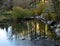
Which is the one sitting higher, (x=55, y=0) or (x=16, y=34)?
(x=55, y=0)

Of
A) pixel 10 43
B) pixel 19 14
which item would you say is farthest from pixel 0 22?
pixel 10 43

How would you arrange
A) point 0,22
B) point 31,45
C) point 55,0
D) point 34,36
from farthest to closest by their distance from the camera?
point 0,22, point 55,0, point 34,36, point 31,45

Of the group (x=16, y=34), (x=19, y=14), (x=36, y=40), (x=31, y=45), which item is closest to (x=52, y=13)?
(x=19, y=14)

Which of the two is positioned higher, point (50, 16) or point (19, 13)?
point (19, 13)

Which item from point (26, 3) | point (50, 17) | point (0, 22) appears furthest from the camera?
point (26, 3)

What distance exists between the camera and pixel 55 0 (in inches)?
698

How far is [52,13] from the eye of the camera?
18.3 m

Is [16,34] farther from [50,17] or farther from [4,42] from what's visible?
[50,17]

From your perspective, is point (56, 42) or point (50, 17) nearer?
point (56, 42)

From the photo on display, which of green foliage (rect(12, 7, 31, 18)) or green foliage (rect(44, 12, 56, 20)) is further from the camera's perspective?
green foliage (rect(12, 7, 31, 18))

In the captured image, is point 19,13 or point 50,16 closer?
point 50,16

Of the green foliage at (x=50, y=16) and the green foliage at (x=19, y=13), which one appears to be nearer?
the green foliage at (x=50, y=16)

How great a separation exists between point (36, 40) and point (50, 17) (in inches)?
301

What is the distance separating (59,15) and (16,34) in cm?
529
